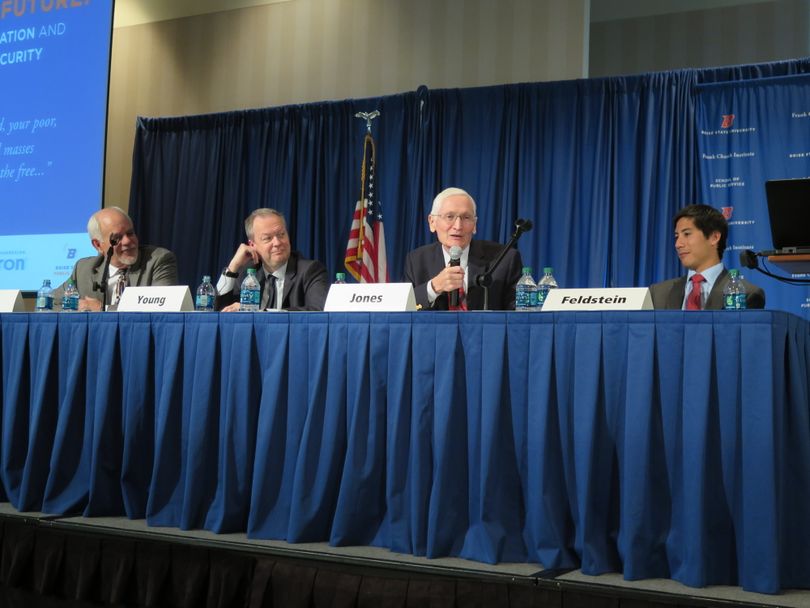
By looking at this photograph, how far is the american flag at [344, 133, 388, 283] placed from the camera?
5.61 m

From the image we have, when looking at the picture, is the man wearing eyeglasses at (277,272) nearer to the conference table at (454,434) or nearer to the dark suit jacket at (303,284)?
the dark suit jacket at (303,284)

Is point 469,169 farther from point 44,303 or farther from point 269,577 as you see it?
point 269,577

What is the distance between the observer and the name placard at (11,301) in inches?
132

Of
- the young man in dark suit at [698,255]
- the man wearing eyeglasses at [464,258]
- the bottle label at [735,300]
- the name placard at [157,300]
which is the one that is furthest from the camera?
the man wearing eyeglasses at [464,258]

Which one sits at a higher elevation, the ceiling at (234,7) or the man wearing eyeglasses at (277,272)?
the ceiling at (234,7)

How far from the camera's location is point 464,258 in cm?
371

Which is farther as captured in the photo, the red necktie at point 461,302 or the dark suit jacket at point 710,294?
the dark suit jacket at point 710,294

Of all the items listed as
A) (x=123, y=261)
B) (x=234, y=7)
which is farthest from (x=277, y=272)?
(x=234, y=7)

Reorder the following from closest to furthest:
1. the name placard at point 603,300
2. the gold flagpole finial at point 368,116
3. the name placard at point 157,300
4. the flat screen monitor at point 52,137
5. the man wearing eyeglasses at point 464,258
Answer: the name placard at point 603,300 → the name placard at point 157,300 → the man wearing eyeglasses at point 464,258 → the flat screen monitor at point 52,137 → the gold flagpole finial at point 368,116

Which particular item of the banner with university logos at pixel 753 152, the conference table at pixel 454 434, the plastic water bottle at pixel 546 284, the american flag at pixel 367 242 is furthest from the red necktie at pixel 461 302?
the banner with university logos at pixel 753 152

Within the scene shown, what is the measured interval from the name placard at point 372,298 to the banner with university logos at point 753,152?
306 cm

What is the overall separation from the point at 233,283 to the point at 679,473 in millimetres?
2217

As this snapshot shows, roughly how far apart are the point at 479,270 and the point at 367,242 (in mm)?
2095

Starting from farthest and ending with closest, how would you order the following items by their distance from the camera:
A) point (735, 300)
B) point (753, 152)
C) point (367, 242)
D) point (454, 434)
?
1. point (367, 242)
2. point (753, 152)
3. point (735, 300)
4. point (454, 434)
